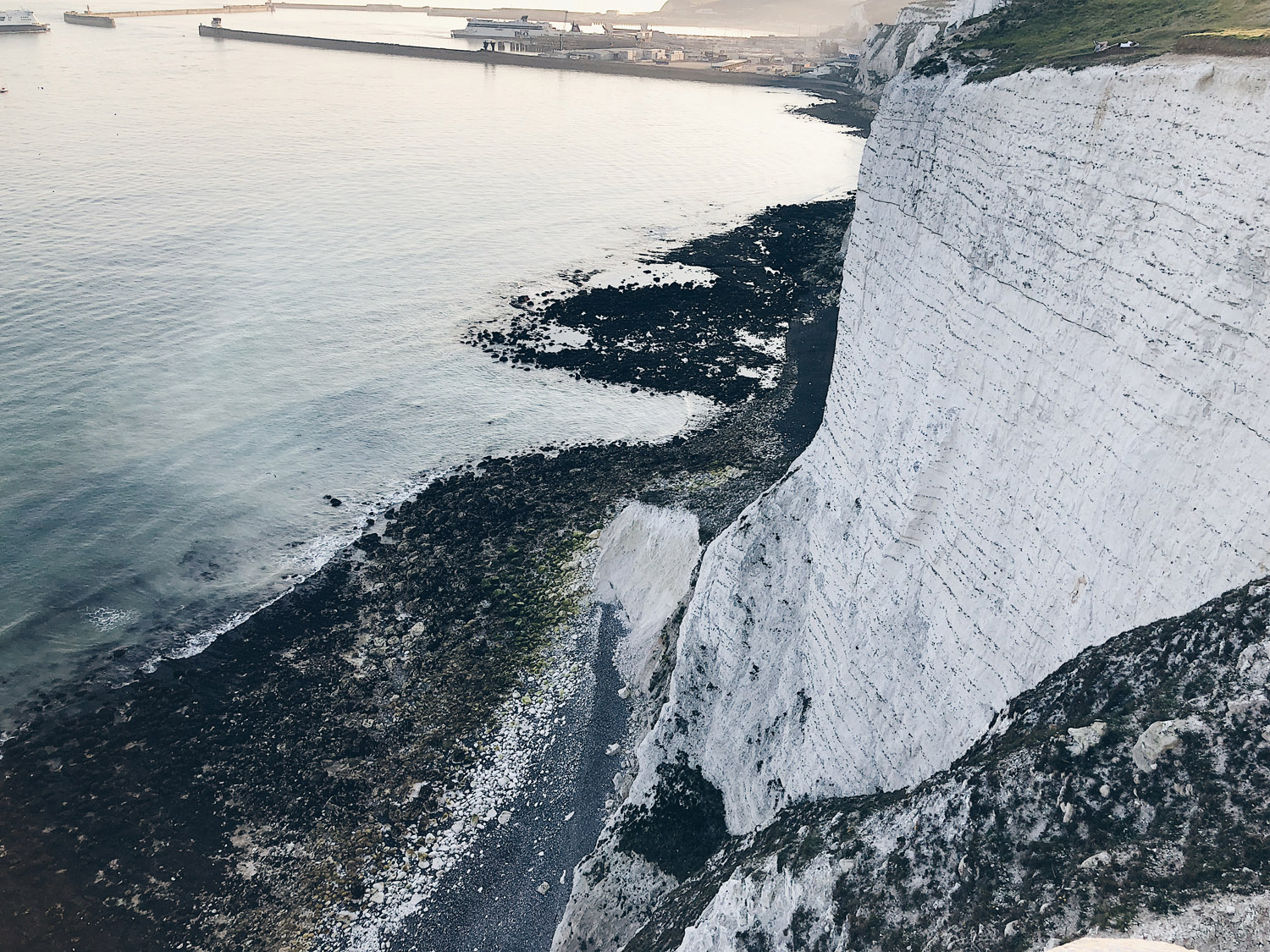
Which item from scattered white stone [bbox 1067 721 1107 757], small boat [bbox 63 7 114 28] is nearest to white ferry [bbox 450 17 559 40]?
small boat [bbox 63 7 114 28]

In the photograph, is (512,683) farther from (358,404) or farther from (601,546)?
(358,404)

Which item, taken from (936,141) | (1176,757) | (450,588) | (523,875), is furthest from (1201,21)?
(450,588)

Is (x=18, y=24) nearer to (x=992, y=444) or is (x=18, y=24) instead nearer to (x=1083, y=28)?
(x=1083, y=28)

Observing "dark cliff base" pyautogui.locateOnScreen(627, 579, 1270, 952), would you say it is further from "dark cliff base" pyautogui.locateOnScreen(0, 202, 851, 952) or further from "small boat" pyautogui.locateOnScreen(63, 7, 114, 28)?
"small boat" pyautogui.locateOnScreen(63, 7, 114, 28)

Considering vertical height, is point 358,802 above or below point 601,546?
below

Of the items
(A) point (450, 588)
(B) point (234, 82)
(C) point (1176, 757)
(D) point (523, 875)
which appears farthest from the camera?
(B) point (234, 82)

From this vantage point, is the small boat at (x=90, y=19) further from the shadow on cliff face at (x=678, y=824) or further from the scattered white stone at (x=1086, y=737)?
the scattered white stone at (x=1086, y=737)

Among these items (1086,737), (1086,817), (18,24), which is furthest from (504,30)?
(1086,817)
